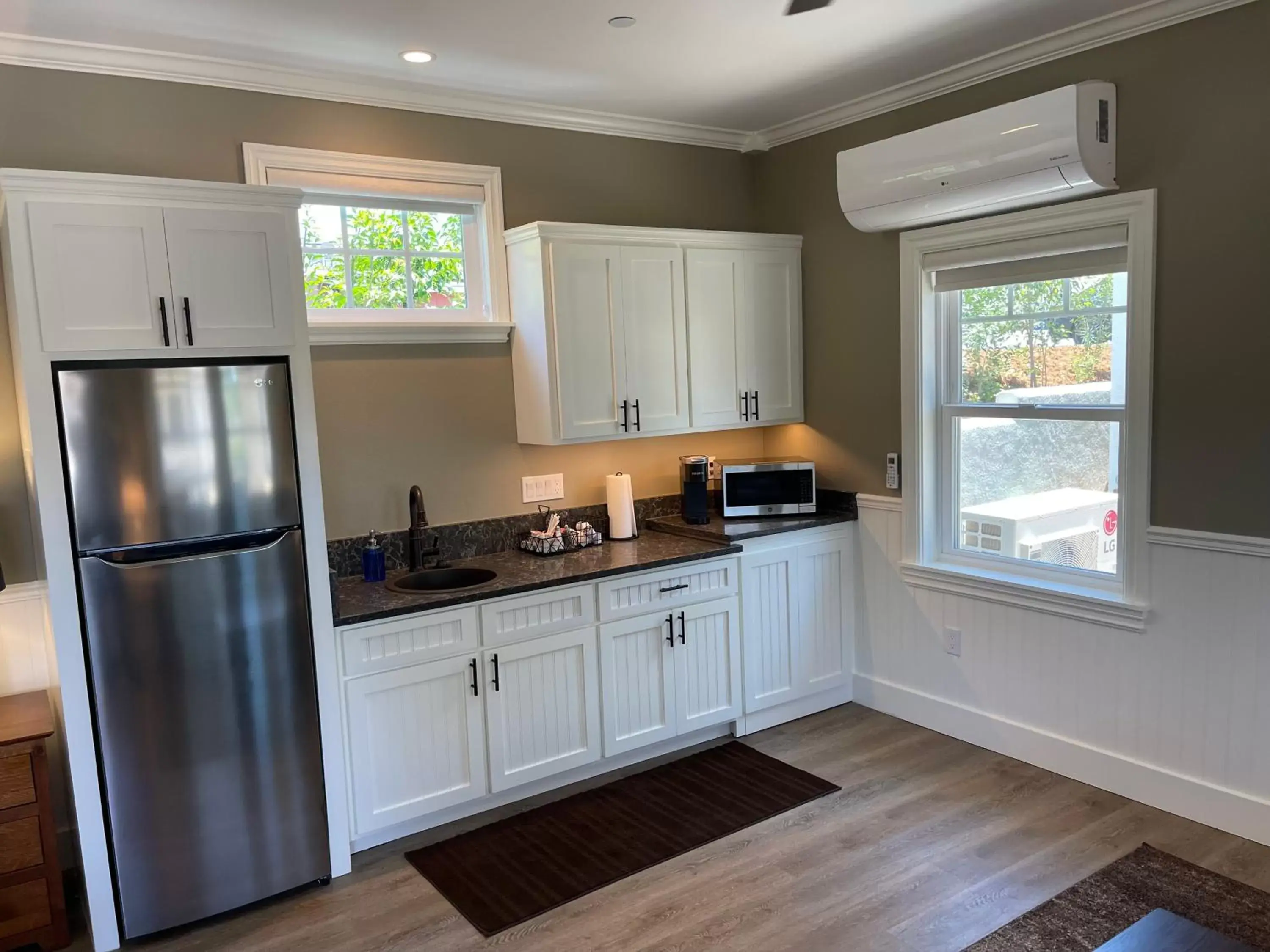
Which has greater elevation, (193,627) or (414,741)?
(193,627)

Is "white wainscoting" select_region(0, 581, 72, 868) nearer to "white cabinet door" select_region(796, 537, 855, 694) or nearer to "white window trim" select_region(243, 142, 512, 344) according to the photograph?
"white window trim" select_region(243, 142, 512, 344)

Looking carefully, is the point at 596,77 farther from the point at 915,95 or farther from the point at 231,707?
the point at 231,707

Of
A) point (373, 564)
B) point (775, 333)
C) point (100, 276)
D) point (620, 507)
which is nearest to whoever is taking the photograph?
point (100, 276)

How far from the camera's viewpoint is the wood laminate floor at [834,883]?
8.38 feet

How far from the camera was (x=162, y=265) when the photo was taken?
250 centimetres

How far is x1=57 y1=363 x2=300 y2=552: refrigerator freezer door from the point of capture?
241cm

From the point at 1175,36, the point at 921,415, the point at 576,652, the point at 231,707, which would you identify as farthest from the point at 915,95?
the point at 231,707

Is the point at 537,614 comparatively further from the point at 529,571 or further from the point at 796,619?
the point at 796,619

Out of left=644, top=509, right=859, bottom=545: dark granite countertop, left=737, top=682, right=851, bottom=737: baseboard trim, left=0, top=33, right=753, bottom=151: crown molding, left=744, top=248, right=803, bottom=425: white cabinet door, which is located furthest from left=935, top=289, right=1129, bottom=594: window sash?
left=0, top=33, right=753, bottom=151: crown molding

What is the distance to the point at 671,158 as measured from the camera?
4.17m

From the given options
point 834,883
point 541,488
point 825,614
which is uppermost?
point 541,488

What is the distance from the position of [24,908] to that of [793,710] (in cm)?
284

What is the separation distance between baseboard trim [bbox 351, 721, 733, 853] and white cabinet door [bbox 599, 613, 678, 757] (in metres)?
0.09

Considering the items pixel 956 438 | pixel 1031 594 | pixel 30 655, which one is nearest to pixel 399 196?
pixel 30 655
